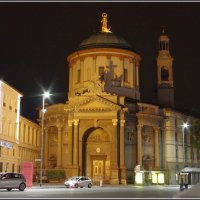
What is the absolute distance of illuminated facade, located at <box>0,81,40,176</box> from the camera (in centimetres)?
5906

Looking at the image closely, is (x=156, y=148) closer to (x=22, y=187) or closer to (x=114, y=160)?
(x=114, y=160)

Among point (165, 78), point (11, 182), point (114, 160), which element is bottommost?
point (11, 182)

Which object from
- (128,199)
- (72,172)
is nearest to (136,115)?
(72,172)

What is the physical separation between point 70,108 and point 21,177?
87.9 feet

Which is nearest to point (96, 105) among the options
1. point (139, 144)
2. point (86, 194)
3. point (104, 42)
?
point (139, 144)

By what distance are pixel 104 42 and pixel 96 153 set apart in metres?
20.5

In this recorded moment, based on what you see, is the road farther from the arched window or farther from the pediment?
the arched window

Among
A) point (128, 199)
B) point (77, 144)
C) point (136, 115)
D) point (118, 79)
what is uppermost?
point (118, 79)

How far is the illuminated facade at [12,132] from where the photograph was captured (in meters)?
59.1

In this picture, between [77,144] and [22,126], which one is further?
[22,126]

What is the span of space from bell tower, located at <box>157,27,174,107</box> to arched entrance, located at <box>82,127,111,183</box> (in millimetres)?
17538

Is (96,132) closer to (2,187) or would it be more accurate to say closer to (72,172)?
(72,172)

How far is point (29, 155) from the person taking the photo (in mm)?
78312

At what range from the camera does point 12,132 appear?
2525 inches
